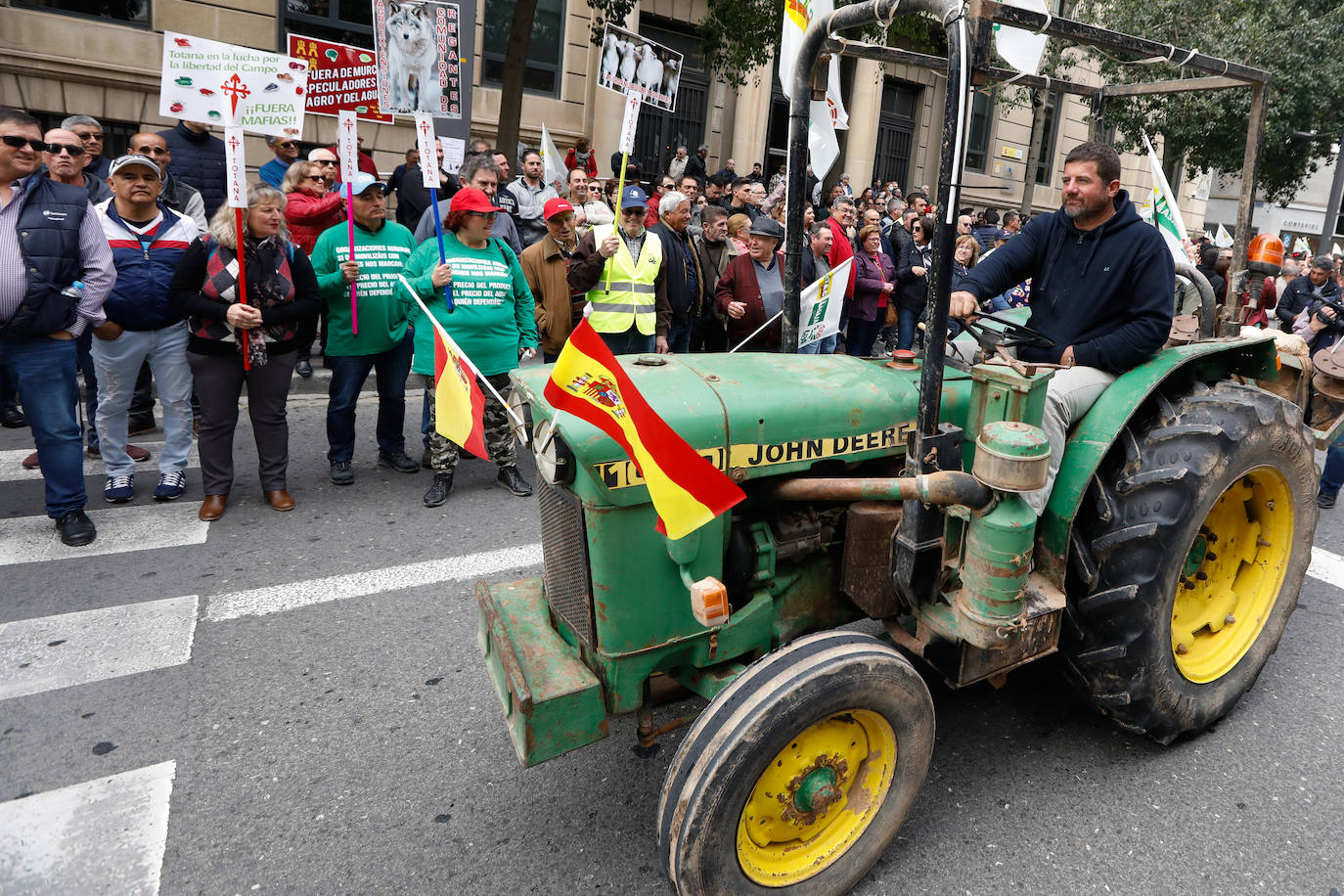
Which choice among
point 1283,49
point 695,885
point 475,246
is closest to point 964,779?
point 695,885

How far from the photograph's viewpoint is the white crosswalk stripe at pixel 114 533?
184 inches

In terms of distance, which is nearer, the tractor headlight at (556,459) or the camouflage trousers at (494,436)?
the tractor headlight at (556,459)

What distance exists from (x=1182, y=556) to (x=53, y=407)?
5.44 m

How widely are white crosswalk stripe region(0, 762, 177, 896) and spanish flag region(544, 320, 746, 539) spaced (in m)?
1.87

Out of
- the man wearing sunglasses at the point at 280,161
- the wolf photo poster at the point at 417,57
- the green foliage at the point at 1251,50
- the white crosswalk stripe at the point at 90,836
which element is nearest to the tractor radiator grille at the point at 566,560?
the white crosswalk stripe at the point at 90,836

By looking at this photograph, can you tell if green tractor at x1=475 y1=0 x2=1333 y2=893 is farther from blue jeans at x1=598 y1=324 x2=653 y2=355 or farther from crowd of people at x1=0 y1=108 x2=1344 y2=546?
blue jeans at x1=598 y1=324 x2=653 y2=355

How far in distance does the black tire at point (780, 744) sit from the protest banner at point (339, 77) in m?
5.83

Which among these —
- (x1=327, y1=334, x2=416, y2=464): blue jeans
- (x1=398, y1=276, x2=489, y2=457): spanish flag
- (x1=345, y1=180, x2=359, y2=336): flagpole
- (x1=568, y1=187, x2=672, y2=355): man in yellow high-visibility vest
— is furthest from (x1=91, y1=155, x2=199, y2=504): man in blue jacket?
(x1=398, y1=276, x2=489, y2=457): spanish flag

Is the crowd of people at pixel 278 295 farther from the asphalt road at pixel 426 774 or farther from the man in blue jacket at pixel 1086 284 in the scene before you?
the asphalt road at pixel 426 774

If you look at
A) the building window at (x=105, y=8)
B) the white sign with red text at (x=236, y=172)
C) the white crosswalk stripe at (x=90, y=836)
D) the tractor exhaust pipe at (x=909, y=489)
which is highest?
the building window at (x=105, y=8)

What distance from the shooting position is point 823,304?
5137 millimetres

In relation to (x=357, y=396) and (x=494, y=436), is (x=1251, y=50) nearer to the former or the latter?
(x=494, y=436)

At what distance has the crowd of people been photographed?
15.4ft

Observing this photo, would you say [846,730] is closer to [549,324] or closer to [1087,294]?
[1087,294]
